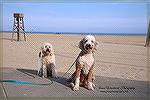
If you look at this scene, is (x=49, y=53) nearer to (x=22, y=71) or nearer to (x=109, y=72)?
(x=22, y=71)

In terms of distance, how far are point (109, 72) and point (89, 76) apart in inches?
79.6

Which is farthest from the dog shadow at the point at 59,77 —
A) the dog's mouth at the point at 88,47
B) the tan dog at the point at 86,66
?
the dog's mouth at the point at 88,47

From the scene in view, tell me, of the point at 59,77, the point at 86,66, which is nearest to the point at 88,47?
the point at 86,66

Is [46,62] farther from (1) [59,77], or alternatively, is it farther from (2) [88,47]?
(2) [88,47]

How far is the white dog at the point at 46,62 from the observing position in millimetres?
6336

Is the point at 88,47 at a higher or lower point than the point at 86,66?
higher

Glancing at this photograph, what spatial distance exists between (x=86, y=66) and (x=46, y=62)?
1.53m

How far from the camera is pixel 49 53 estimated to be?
21.0 feet

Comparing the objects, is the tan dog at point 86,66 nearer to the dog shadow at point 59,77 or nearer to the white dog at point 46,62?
the dog shadow at point 59,77

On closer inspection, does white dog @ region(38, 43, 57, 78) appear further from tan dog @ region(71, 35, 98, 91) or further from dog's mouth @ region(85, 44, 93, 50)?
dog's mouth @ region(85, 44, 93, 50)

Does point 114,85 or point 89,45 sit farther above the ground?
point 89,45

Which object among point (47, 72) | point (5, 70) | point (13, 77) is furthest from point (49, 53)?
point (5, 70)

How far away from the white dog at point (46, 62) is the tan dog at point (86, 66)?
1.18 m

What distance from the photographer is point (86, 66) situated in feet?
17.0
